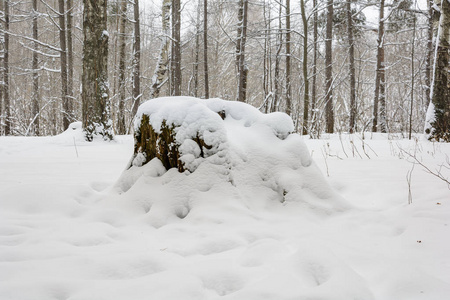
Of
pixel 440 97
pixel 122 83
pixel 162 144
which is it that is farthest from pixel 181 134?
pixel 122 83

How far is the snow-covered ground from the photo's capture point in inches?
45.9

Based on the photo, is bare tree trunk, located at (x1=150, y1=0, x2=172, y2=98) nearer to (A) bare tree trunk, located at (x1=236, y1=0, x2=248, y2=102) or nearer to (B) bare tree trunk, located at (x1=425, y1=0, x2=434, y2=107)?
(A) bare tree trunk, located at (x1=236, y1=0, x2=248, y2=102)

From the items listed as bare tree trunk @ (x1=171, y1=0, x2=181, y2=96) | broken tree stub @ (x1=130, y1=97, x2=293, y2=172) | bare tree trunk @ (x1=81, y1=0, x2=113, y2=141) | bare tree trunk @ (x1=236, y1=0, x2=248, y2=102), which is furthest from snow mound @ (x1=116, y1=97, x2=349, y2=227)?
bare tree trunk @ (x1=171, y1=0, x2=181, y2=96)

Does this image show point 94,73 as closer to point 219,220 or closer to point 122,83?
point 122,83

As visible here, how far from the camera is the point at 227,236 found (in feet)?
5.51

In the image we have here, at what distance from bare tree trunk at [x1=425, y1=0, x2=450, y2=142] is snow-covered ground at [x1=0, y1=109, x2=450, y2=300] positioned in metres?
3.57

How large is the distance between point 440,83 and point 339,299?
6.59 meters

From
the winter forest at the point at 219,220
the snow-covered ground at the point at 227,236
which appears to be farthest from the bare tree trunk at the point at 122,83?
the snow-covered ground at the point at 227,236

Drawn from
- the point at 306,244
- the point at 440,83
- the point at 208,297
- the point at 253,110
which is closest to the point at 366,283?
the point at 306,244

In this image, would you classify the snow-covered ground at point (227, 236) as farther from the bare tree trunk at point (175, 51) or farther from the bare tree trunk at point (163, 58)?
the bare tree trunk at point (163, 58)

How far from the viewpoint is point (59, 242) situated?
1.57 metres

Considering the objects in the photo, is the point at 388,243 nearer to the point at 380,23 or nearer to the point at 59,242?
the point at 59,242

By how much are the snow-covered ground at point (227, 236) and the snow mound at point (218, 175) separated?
0.01 metres

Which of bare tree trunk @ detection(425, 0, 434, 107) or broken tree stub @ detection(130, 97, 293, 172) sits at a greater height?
bare tree trunk @ detection(425, 0, 434, 107)
